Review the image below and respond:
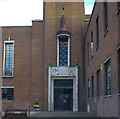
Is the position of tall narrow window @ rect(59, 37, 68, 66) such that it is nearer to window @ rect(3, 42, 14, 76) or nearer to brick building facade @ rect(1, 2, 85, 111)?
brick building facade @ rect(1, 2, 85, 111)

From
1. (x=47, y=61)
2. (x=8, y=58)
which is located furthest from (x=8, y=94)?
(x=47, y=61)

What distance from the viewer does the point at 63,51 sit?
2762 cm

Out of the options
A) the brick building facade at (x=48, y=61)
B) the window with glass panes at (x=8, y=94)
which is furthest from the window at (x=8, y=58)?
the window with glass panes at (x=8, y=94)

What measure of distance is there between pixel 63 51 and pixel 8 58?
6099mm

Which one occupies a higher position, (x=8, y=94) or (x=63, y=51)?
(x=63, y=51)

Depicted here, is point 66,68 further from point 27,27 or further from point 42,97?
point 27,27

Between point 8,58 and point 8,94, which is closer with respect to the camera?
point 8,94

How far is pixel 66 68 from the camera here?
1054 inches

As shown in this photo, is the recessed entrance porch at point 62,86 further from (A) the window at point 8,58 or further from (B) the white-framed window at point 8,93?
(A) the window at point 8,58

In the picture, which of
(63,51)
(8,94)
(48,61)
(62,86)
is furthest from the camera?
(8,94)

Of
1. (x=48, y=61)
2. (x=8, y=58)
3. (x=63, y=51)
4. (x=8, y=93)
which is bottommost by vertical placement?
(x=8, y=93)

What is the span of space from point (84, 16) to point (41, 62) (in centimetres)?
690

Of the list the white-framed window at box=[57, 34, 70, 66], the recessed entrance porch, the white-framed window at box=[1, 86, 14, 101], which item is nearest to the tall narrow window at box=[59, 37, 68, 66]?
the white-framed window at box=[57, 34, 70, 66]

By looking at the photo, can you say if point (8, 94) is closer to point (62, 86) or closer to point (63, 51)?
point (62, 86)
